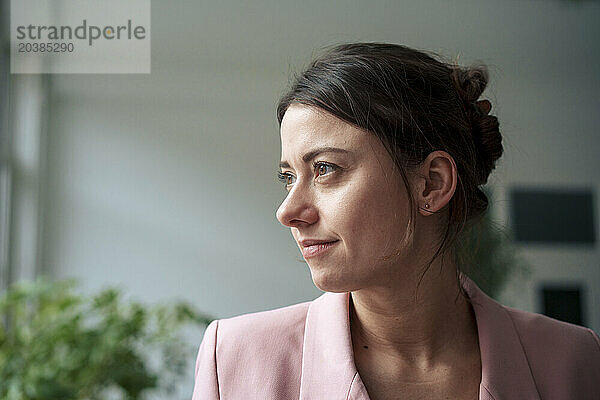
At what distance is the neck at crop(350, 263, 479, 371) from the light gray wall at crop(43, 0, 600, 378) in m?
1.00

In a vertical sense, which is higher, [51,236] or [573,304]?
[51,236]

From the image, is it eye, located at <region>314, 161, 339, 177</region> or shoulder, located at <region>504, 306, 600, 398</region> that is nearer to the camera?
eye, located at <region>314, 161, 339, 177</region>

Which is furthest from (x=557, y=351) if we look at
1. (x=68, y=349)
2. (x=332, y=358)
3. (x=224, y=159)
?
(x=224, y=159)

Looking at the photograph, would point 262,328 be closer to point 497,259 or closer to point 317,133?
point 317,133

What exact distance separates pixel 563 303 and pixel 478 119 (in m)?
1.28

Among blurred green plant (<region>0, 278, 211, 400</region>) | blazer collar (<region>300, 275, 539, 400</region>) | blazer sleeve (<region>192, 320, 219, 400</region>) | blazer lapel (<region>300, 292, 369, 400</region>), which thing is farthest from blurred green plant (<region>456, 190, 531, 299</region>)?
blazer sleeve (<region>192, 320, 219, 400</region>)

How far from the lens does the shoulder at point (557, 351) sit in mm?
1065

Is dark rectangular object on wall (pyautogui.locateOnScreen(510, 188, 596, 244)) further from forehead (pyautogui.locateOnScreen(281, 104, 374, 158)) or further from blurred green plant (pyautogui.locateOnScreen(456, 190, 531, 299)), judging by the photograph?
forehead (pyautogui.locateOnScreen(281, 104, 374, 158))

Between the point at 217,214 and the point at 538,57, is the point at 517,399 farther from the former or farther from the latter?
the point at 538,57

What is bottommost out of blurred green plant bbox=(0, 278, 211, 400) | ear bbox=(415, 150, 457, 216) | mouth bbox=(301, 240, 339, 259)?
blurred green plant bbox=(0, 278, 211, 400)

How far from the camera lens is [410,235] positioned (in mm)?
1003

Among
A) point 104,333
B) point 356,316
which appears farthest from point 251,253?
A: point 356,316

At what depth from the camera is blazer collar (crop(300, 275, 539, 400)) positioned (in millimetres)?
995

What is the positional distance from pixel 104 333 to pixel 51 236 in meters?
0.50
